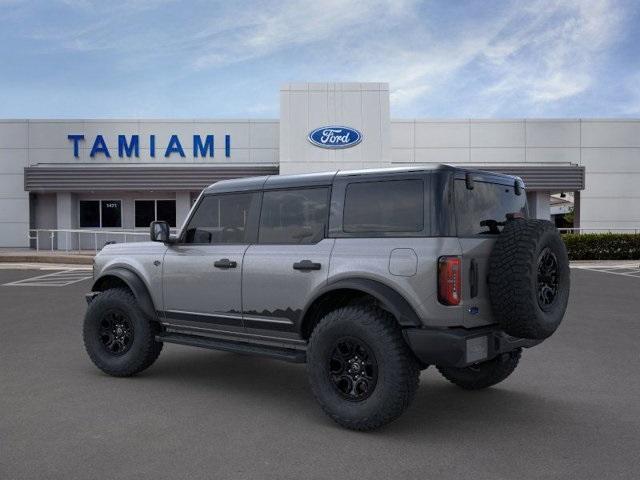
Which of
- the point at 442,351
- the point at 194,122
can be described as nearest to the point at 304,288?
the point at 442,351

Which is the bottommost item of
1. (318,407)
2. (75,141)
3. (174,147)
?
(318,407)

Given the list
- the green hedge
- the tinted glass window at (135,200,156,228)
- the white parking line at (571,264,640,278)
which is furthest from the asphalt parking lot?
the tinted glass window at (135,200,156,228)

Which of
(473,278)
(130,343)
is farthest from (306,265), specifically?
(130,343)

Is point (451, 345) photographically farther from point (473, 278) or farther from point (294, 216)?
point (294, 216)

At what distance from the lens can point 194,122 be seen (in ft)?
92.3

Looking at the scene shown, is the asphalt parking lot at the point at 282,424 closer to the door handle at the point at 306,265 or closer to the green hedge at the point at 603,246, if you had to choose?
the door handle at the point at 306,265

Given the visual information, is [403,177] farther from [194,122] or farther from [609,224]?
[609,224]

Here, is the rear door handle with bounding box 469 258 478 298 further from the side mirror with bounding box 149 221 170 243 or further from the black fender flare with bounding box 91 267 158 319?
the black fender flare with bounding box 91 267 158 319

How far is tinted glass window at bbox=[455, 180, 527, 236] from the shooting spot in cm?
469

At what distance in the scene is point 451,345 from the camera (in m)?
4.29

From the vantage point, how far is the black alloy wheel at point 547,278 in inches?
186

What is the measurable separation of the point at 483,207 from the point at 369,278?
107cm

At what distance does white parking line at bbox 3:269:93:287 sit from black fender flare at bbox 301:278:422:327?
12.4 meters

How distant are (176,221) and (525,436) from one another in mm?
25477
